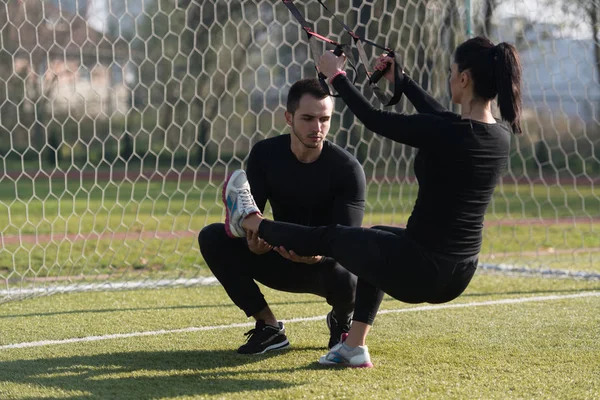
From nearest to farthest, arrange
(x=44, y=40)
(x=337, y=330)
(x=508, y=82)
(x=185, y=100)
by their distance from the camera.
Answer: (x=508, y=82) → (x=337, y=330) → (x=44, y=40) → (x=185, y=100)

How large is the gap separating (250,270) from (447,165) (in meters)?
1.31

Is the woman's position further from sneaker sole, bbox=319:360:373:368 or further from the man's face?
the man's face

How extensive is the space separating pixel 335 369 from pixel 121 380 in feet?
3.11

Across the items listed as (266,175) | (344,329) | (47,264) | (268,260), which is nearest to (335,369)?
(344,329)

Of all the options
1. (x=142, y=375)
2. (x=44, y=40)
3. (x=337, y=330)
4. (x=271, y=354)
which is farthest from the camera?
(x=44, y=40)

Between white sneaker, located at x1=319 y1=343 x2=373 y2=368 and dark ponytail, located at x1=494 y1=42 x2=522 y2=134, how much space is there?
123 centimetres

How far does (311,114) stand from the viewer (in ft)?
14.3

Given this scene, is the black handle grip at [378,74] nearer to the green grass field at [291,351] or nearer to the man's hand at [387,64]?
the man's hand at [387,64]

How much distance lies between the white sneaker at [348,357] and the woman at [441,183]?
1.17ft

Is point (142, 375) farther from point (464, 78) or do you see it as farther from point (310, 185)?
point (464, 78)

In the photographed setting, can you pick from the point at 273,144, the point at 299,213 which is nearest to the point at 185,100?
the point at 273,144

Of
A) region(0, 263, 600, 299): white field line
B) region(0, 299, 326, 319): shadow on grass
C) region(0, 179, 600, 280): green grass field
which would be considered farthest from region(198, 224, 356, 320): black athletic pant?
region(0, 179, 600, 280): green grass field

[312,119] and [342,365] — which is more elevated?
[312,119]

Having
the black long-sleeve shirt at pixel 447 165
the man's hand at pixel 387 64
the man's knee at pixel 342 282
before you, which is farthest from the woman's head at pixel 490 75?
the man's knee at pixel 342 282
